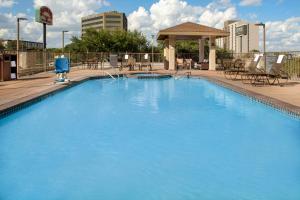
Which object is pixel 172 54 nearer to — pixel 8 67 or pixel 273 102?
pixel 8 67

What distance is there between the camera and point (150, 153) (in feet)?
19.3

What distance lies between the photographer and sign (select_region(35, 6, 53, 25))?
111 ft

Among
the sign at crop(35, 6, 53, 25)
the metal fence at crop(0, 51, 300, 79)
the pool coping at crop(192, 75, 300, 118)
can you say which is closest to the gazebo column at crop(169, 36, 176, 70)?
the metal fence at crop(0, 51, 300, 79)

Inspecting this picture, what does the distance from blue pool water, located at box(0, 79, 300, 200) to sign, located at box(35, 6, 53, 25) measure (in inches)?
987

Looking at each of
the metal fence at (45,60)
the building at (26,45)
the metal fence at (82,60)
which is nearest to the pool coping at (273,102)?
the metal fence at (82,60)

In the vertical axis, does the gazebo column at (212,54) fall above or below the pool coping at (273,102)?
above

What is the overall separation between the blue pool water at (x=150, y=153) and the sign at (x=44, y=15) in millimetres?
25076

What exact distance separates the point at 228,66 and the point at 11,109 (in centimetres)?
1328

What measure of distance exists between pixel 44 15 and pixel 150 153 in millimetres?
31756

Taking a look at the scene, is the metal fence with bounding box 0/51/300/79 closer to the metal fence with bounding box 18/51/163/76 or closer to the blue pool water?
the metal fence with bounding box 18/51/163/76

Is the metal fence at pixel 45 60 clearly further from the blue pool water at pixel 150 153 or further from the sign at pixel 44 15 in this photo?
the blue pool water at pixel 150 153

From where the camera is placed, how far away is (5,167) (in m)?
5.20

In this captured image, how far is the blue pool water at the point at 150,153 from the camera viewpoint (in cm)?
433

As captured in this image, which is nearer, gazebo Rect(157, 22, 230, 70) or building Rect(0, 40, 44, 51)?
gazebo Rect(157, 22, 230, 70)
